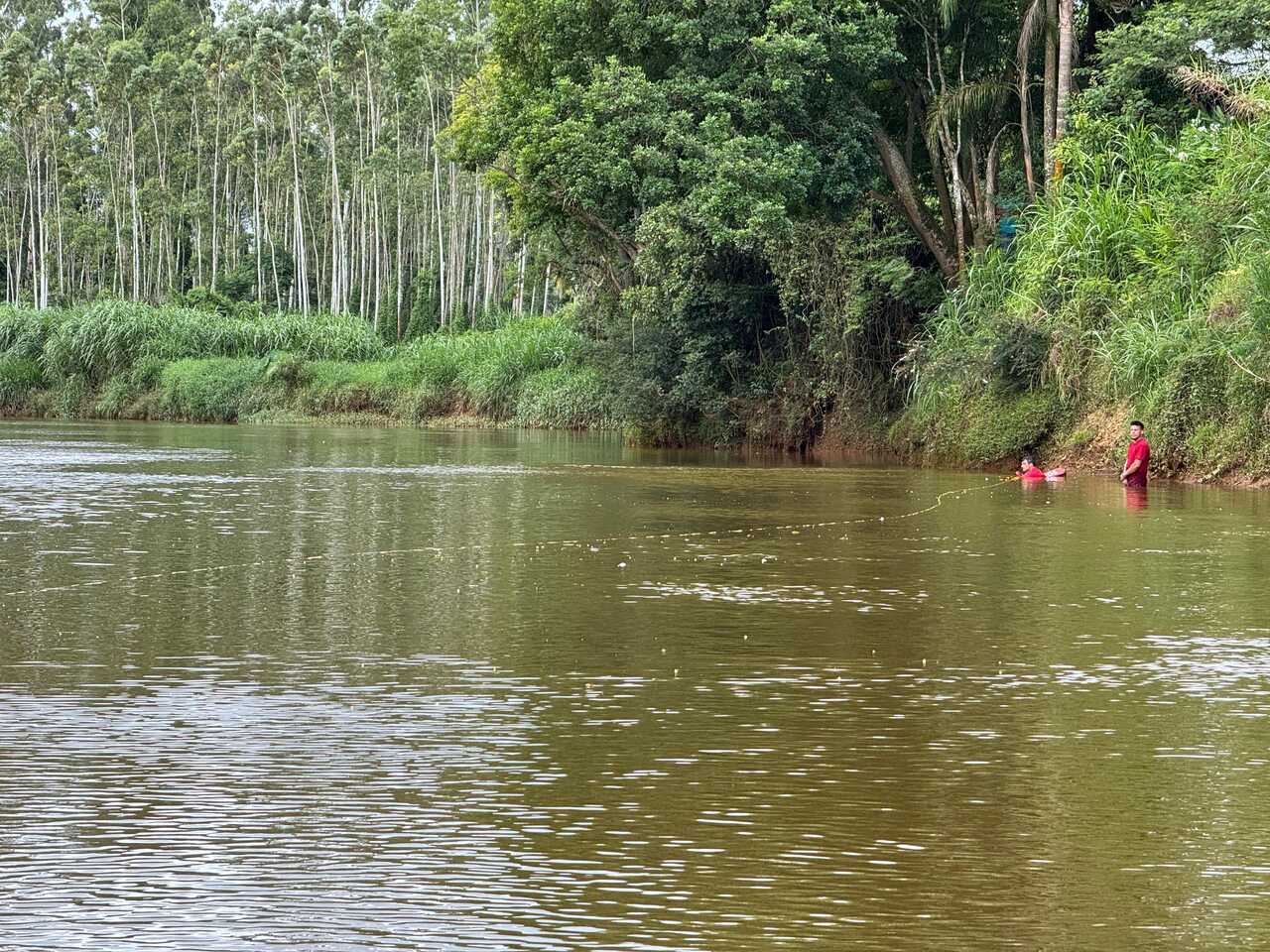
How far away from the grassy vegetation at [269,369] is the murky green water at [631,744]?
32.5 metres

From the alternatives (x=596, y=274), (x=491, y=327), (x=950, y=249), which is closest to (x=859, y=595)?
(x=950, y=249)

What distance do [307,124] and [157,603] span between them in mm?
74934

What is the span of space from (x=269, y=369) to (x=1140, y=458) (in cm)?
3699

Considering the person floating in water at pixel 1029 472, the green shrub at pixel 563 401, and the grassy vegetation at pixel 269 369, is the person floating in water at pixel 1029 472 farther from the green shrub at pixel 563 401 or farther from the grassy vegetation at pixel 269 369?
the grassy vegetation at pixel 269 369

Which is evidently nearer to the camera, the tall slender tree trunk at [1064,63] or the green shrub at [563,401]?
the tall slender tree trunk at [1064,63]

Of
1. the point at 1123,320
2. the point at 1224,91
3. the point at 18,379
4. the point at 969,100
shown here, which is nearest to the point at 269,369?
the point at 18,379

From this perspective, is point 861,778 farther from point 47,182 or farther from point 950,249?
point 47,182

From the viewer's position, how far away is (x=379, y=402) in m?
51.8

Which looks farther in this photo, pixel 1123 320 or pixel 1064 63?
pixel 1064 63

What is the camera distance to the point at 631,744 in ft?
21.2

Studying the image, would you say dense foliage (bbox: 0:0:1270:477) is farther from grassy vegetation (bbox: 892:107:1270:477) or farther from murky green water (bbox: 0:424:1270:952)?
murky green water (bbox: 0:424:1270:952)

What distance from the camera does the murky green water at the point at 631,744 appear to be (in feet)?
14.9

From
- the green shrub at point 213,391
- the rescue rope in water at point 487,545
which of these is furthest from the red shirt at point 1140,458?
the green shrub at point 213,391

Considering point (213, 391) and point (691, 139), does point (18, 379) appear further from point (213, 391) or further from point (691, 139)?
point (691, 139)
